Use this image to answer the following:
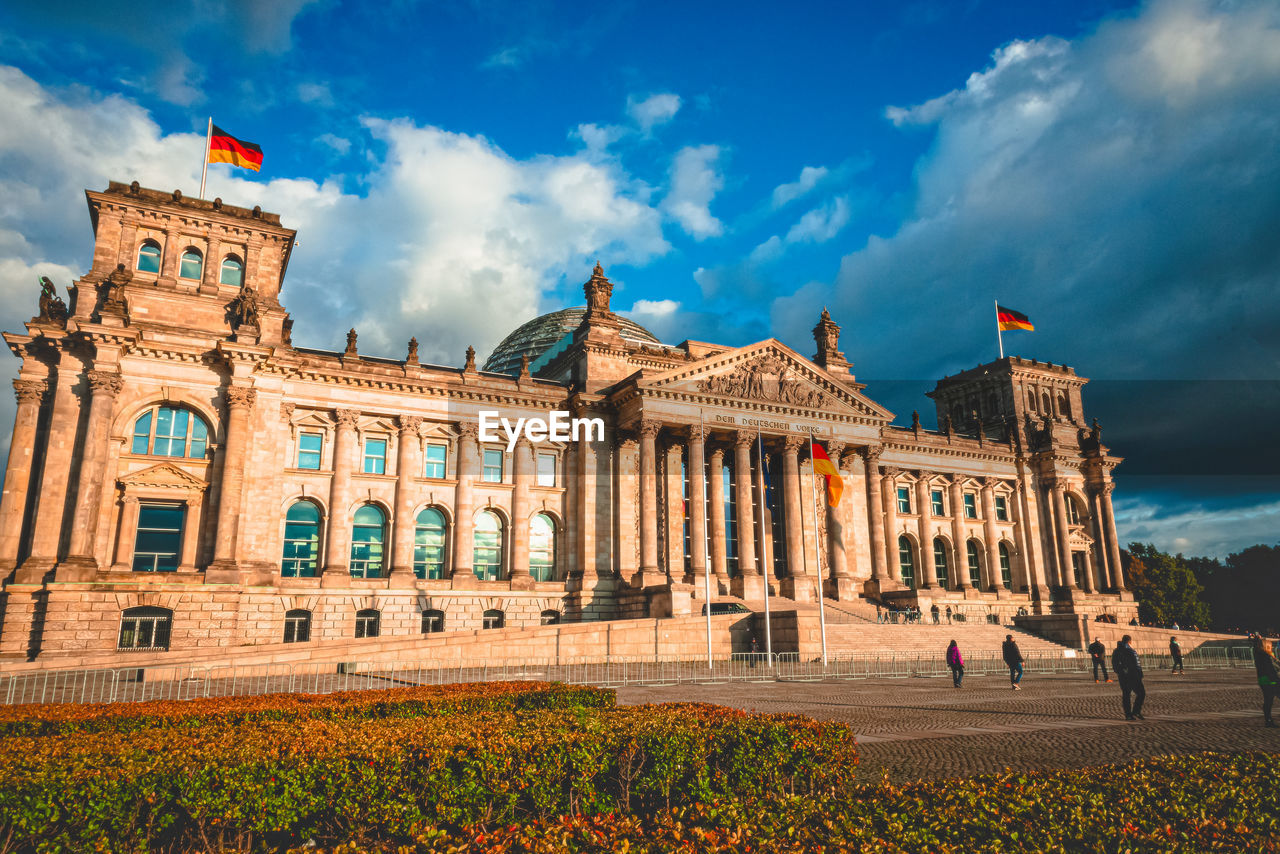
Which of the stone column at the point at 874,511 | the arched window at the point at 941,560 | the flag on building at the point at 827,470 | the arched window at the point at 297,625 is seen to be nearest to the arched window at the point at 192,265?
the arched window at the point at 297,625

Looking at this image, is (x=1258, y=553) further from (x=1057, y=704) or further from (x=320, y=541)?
(x=320, y=541)

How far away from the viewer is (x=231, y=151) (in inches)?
1722

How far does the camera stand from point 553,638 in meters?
35.6

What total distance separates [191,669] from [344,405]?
2018 centimetres

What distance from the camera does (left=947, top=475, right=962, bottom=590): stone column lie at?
221 ft

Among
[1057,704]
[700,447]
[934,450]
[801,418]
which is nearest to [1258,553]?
[934,450]

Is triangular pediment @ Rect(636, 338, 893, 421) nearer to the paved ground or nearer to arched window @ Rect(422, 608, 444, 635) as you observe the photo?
arched window @ Rect(422, 608, 444, 635)

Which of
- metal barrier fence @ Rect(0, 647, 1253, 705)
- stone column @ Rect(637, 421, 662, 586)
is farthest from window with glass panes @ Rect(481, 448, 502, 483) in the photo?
metal barrier fence @ Rect(0, 647, 1253, 705)

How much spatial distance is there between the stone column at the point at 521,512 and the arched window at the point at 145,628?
717 inches

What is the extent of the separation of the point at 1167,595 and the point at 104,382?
102 metres

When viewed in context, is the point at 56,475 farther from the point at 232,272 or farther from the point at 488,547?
the point at 488,547

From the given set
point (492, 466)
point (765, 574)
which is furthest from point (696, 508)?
point (492, 466)

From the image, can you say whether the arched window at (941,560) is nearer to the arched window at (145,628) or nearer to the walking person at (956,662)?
the walking person at (956,662)

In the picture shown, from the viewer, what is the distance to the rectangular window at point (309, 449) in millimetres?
46344
